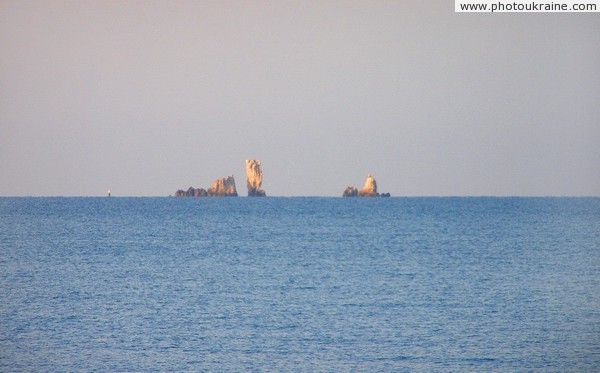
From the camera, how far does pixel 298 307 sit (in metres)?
36.2

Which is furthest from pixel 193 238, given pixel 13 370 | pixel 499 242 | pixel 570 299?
pixel 13 370

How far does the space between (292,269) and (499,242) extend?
30936 mm

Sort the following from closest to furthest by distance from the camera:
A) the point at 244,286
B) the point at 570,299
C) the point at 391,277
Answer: the point at 570,299 → the point at 244,286 → the point at 391,277

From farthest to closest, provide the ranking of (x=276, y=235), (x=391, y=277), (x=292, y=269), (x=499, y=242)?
(x=276, y=235), (x=499, y=242), (x=292, y=269), (x=391, y=277)

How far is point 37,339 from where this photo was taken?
2919cm

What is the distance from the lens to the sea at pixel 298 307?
27.1m

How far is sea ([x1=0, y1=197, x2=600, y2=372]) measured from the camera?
2709 centimetres

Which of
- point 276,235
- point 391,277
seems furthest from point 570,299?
point 276,235

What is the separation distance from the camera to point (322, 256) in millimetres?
59969

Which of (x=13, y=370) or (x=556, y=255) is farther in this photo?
(x=556, y=255)

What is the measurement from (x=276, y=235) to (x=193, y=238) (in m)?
8.54

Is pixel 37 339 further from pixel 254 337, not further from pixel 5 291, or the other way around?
pixel 5 291

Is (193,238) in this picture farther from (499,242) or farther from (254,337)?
(254,337)

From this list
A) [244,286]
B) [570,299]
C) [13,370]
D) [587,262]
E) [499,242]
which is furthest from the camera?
[499,242]
